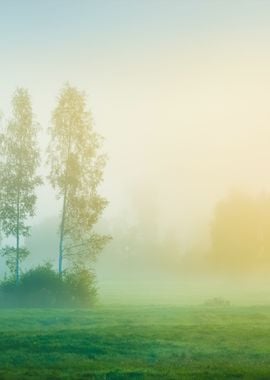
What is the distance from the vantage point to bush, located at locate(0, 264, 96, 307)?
6297cm

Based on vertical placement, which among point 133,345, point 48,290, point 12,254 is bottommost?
point 133,345

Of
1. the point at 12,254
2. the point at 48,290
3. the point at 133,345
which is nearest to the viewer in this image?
the point at 133,345

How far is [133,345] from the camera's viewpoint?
3619 cm

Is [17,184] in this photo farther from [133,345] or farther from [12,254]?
[133,345]

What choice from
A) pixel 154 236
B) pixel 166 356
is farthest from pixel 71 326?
pixel 154 236

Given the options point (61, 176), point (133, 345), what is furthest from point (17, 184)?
point (133, 345)

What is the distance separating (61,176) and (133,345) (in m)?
36.5

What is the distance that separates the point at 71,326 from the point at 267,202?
11877cm

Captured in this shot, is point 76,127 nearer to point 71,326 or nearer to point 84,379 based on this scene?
point 71,326

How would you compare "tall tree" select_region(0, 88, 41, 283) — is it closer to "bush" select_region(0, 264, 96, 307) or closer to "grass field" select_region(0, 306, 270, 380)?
"bush" select_region(0, 264, 96, 307)

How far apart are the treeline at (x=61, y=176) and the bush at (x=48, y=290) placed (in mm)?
2752

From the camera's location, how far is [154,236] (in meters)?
181

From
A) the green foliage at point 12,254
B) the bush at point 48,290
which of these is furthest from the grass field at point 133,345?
the green foliage at point 12,254

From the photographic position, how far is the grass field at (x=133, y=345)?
2705cm
